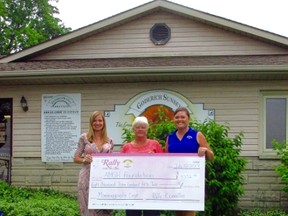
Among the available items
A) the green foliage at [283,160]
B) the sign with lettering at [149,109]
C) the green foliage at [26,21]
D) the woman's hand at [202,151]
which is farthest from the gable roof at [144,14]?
the green foliage at [26,21]

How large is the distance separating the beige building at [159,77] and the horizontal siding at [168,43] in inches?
0.9

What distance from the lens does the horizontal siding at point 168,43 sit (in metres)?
10.8

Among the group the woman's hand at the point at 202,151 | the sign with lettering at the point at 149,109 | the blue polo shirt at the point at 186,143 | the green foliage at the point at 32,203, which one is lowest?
the green foliage at the point at 32,203

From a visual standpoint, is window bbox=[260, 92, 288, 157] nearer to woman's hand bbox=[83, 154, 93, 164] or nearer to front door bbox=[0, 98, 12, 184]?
woman's hand bbox=[83, 154, 93, 164]

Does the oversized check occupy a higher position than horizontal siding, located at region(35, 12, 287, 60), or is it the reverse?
horizontal siding, located at region(35, 12, 287, 60)

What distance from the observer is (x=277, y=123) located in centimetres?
972

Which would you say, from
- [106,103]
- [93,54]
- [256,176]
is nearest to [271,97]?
[256,176]

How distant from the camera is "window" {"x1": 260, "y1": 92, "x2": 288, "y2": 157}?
9680 millimetres

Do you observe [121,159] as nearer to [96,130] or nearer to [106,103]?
[96,130]

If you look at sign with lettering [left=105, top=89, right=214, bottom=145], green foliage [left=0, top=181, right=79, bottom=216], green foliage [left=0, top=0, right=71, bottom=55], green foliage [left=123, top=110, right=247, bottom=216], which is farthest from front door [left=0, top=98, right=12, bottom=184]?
green foliage [left=0, top=0, right=71, bottom=55]

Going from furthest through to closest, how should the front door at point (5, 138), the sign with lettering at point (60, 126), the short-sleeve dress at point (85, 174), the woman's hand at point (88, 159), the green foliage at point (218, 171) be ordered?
the front door at point (5, 138) < the sign with lettering at point (60, 126) < the green foliage at point (218, 171) < the short-sleeve dress at point (85, 174) < the woman's hand at point (88, 159)

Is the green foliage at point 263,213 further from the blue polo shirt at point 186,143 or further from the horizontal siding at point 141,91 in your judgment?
the blue polo shirt at point 186,143

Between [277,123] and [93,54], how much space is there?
431cm

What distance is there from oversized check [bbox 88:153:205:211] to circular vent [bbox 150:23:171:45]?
5.97 meters
